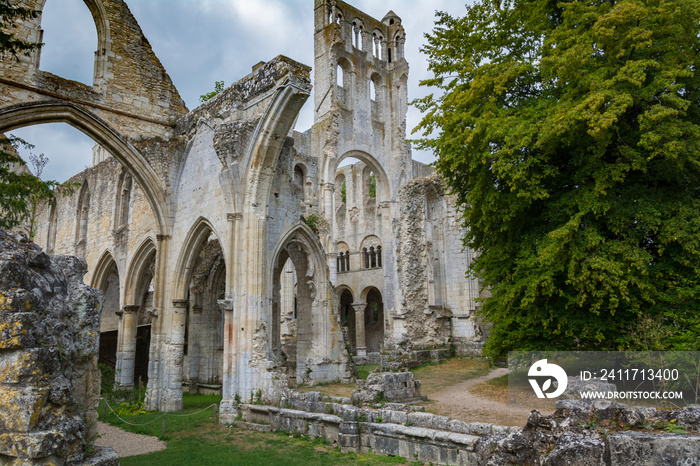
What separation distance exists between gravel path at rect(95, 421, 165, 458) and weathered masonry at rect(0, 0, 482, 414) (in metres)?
1.63

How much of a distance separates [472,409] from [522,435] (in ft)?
14.4

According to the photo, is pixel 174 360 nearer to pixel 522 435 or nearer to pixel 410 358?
pixel 410 358

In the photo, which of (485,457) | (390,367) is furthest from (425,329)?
(485,457)

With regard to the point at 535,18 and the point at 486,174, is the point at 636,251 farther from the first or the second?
the point at 535,18

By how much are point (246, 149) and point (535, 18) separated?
655cm

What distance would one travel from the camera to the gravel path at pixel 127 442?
7496mm

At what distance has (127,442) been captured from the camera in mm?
8188

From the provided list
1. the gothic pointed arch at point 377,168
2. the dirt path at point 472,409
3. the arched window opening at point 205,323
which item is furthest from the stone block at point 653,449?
the gothic pointed arch at point 377,168

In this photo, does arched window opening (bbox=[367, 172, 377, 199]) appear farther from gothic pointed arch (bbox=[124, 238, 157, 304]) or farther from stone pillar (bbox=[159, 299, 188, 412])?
stone pillar (bbox=[159, 299, 188, 412])

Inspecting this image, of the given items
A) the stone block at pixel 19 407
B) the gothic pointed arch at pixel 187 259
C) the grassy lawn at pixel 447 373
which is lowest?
the grassy lawn at pixel 447 373

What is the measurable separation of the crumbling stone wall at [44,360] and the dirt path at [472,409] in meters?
5.59

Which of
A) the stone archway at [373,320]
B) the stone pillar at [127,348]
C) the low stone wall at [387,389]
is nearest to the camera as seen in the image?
the low stone wall at [387,389]

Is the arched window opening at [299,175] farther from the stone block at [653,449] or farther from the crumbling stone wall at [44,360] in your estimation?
the stone block at [653,449]

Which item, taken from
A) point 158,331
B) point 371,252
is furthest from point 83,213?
point 371,252
